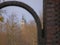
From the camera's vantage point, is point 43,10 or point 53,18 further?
point 43,10

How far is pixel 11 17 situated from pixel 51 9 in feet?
2.46

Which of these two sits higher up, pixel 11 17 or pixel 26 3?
pixel 26 3

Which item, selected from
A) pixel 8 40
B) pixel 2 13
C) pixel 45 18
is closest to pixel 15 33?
pixel 8 40

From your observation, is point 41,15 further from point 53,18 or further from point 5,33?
point 5,33

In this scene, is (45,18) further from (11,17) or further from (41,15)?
(11,17)

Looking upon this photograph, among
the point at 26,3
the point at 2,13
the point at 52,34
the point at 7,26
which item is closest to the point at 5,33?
the point at 7,26

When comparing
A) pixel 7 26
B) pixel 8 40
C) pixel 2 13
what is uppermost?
pixel 2 13

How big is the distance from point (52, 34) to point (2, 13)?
3.25 feet

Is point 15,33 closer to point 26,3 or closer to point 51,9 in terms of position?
point 26,3

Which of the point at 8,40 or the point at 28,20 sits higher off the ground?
the point at 28,20

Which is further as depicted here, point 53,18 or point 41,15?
point 41,15

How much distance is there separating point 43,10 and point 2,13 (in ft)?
2.39

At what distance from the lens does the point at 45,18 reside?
2861mm

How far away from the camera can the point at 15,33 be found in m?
3.15
